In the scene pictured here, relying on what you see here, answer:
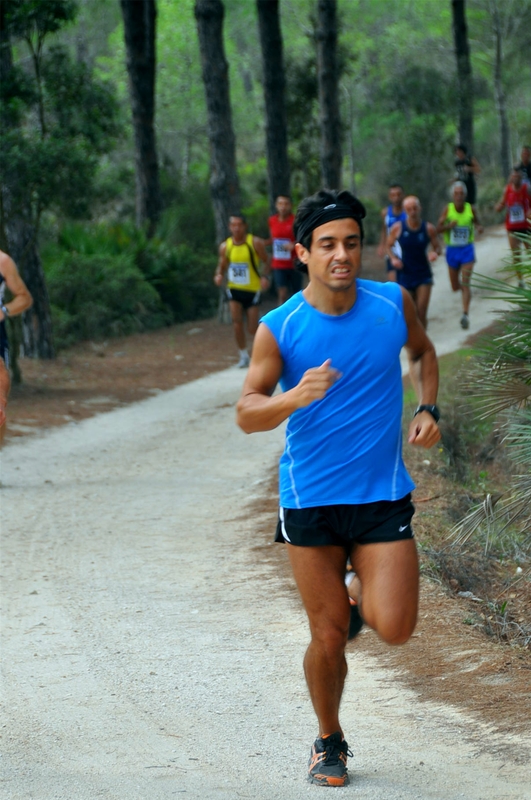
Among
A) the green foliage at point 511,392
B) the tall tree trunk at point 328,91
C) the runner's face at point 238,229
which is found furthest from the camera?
the tall tree trunk at point 328,91

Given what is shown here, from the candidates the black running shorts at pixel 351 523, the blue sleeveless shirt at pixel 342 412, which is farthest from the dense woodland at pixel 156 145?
the black running shorts at pixel 351 523

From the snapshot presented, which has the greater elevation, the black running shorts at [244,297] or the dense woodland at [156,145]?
the dense woodland at [156,145]

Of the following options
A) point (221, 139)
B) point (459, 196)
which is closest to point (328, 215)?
point (459, 196)

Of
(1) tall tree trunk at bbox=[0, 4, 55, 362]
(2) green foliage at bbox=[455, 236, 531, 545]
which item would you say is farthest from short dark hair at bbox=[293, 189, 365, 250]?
(1) tall tree trunk at bbox=[0, 4, 55, 362]

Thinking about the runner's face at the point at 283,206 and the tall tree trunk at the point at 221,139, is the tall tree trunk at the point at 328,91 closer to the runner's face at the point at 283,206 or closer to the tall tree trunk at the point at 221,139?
the tall tree trunk at the point at 221,139

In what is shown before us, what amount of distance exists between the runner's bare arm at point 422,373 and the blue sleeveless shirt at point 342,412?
0.13 meters

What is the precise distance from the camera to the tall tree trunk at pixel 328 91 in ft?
73.7

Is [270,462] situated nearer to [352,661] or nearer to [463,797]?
[352,661]

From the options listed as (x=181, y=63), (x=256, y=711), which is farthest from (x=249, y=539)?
(x=181, y=63)

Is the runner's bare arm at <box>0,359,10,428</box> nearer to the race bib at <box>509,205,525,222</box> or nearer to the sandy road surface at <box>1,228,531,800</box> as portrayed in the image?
the sandy road surface at <box>1,228,531,800</box>

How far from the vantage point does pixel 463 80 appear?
3253cm

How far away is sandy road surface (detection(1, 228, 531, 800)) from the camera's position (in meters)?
3.92

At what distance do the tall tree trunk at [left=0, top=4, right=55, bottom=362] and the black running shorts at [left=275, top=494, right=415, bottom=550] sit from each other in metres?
10.5

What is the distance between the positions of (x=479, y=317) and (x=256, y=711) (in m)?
15.2
